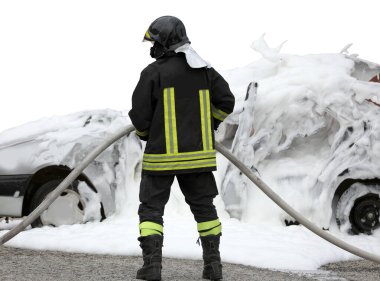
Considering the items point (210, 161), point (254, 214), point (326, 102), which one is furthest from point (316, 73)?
point (210, 161)

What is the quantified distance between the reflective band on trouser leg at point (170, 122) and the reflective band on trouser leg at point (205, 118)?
0.23 metres

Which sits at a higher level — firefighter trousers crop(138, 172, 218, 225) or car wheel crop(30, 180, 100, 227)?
firefighter trousers crop(138, 172, 218, 225)

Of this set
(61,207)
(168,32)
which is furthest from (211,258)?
(61,207)

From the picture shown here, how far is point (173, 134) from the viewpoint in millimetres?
5953

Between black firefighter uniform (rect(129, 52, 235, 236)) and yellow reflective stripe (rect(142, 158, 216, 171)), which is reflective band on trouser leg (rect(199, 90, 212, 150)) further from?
yellow reflective stripe (rect(142, 158, 216, 171))

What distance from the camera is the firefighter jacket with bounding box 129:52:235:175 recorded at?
5.95 metres

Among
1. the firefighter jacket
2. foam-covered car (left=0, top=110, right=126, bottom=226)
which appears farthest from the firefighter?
foam-covered car (left=0, top=110, right=126, bottom=226)

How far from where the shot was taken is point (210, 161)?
605 cm

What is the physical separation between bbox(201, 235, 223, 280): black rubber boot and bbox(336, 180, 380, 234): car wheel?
2.52m

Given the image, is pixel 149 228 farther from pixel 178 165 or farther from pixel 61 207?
pixel 61 207

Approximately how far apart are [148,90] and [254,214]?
103 inches

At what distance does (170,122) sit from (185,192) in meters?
0.59

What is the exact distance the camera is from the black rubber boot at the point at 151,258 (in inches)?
232

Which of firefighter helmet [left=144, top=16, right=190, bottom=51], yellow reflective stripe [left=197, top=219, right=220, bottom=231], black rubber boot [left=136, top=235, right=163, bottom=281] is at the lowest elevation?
black rubber boot [left=136, top=235, right=163, bottom=281]
